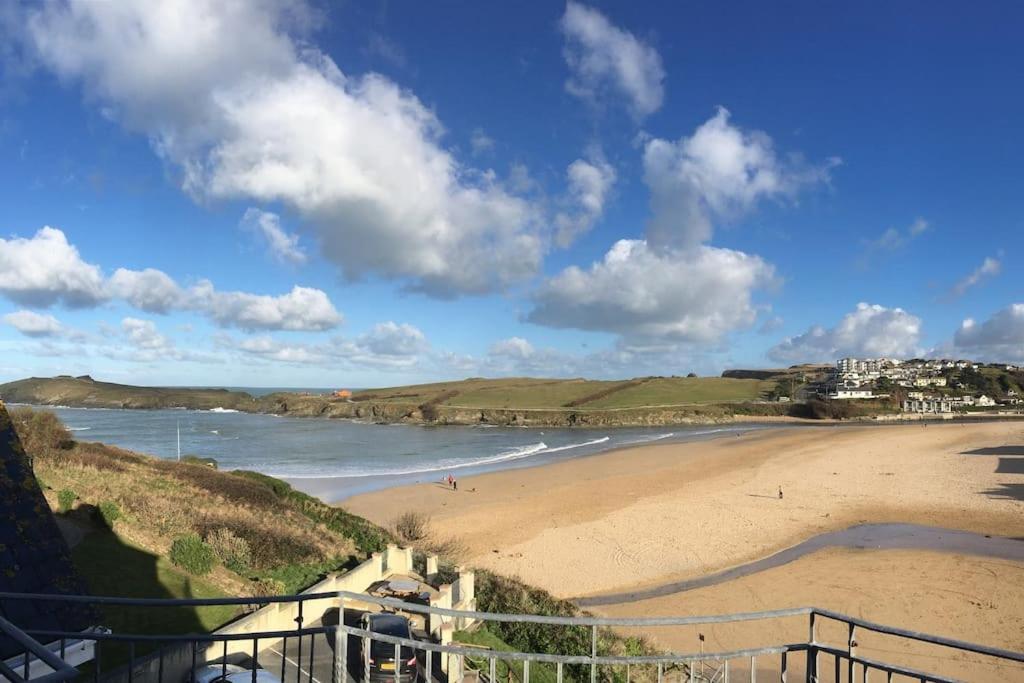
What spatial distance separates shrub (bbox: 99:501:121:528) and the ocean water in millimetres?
18264

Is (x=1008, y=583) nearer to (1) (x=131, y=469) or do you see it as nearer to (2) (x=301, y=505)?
(2) (x=301, y=505)

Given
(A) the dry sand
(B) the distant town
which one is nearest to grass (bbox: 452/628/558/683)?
(A) the dry sand

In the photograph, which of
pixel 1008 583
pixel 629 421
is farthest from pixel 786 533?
pixel 629 421

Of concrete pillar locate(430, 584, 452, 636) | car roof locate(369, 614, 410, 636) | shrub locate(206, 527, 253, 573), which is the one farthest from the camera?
shrub locate(206, 527, 253, 573)

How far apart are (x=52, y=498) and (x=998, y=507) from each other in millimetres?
33365

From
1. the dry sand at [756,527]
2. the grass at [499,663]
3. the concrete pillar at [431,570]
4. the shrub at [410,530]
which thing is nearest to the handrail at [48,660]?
the grass at [499,663]

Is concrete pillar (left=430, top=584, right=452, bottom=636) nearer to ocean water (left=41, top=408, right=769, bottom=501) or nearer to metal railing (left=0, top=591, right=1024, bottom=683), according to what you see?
metal railing (left=0, top=591, right=1024, bottom=683)

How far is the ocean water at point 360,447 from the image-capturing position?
139 feet

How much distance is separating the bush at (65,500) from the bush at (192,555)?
235cm

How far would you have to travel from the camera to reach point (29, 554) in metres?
6.90

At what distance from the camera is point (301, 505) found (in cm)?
2123

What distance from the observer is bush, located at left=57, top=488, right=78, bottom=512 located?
44.0 ft

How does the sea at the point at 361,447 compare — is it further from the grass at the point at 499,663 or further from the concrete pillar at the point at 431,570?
the grass at the point at 499,663

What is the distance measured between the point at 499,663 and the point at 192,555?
22.9 ft
